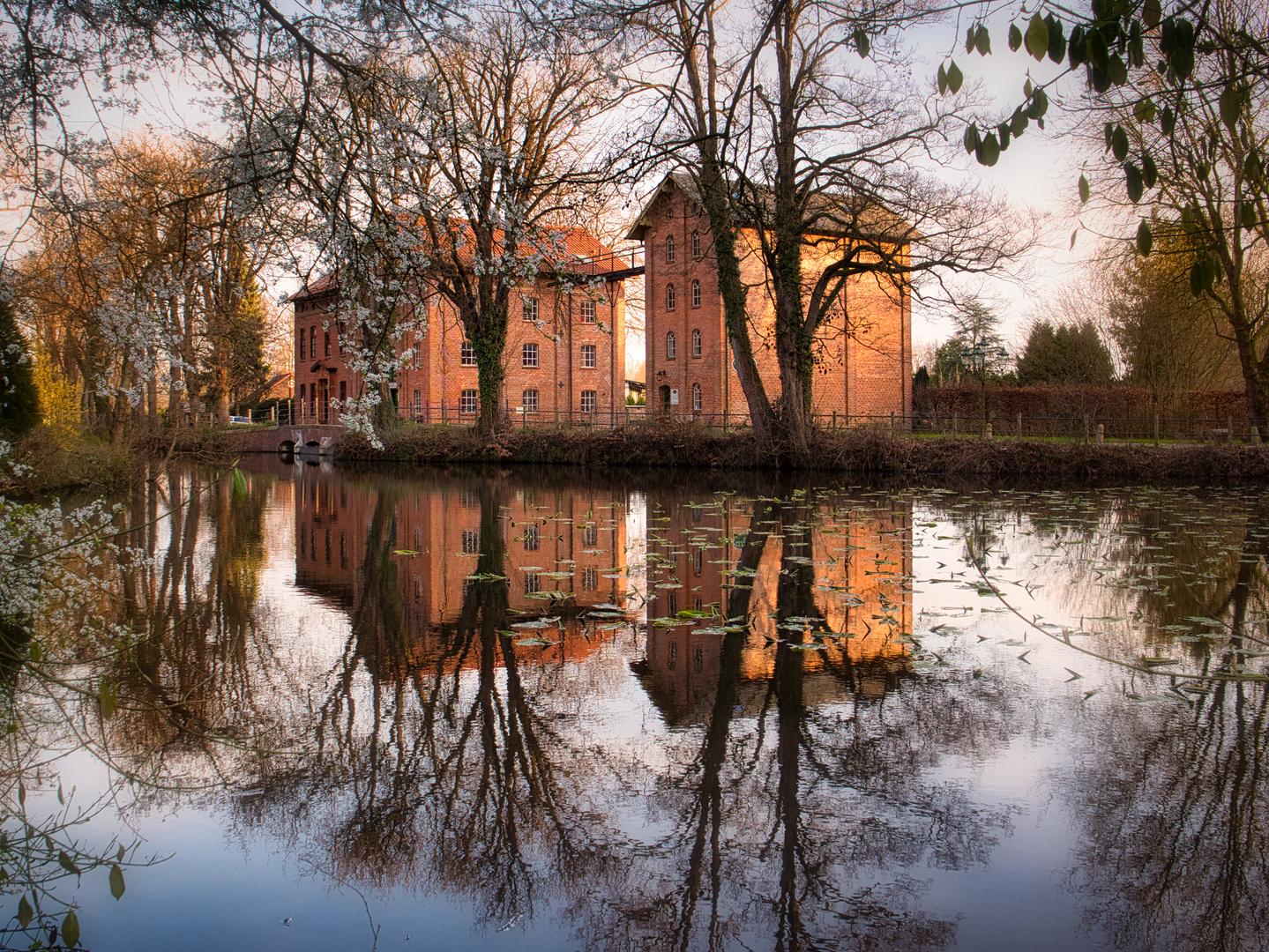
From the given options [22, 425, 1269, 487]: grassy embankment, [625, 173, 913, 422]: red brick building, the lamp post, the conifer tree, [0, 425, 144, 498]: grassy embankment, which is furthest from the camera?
[625, 173, 913, 422]: red brick building

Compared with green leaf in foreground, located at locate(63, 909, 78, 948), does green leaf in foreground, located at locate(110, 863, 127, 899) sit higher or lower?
higher

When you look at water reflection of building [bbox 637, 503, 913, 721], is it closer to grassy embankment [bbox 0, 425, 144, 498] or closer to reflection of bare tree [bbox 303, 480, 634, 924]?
reflection of bare tree [bbox 303, 480, 634, 924]

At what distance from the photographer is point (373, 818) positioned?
3225 millimetres

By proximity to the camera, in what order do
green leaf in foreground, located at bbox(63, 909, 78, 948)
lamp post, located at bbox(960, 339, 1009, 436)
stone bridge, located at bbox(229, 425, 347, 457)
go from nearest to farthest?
green leaf in foreground, located at bbox(63, 909, 78, 948)
lamp post, located at bbox(960, 339, 1009, 436)
stone bridge, located at bbox(229, 425, 347, 457)

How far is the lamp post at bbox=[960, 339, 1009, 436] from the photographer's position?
1135 inches

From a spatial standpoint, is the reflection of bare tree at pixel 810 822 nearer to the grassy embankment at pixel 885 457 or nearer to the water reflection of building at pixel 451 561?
the water reflection of building at pixel 451 561

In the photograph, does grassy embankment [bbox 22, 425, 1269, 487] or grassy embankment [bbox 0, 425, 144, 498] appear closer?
grassy embankment [bbox 0, 425, 144, 498]

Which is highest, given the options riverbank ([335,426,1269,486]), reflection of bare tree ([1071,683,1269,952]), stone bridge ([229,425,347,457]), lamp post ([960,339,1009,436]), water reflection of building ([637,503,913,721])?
lamp post ([960,339,1009,436])

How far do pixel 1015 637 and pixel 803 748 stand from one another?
8.98 feet

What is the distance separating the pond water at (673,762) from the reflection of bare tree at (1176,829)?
0.6 inches

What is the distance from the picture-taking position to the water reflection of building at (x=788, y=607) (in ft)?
16.1

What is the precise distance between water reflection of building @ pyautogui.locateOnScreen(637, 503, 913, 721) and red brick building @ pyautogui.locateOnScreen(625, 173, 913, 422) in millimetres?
25280

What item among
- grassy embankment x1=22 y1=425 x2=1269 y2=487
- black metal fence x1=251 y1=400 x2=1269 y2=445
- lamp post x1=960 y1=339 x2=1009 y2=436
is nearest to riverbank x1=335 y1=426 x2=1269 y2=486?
grassy embankment x1=22 y1=425 x2=1269 y2=487

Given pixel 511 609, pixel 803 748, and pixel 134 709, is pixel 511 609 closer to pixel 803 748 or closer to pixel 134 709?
pixel 134 709
